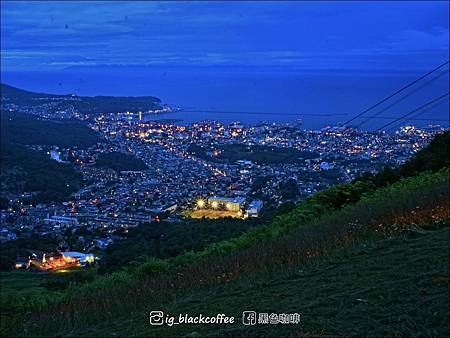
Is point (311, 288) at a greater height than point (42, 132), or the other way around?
point (42, 132)

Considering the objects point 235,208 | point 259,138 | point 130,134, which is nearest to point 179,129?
point 130,134

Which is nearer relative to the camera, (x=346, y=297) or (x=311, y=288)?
(x=346, y=297)

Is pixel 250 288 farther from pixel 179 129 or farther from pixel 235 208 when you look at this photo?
pixel 179 129

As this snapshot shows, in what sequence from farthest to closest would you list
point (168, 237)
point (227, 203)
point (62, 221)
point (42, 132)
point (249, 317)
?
point (42, 132), point (62, 221), point (227, 203), point (168, 237), point (249, 317)

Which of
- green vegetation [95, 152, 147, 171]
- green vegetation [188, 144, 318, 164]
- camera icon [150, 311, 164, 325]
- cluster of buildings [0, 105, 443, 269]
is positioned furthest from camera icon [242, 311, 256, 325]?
green vegetation [95, 152, 147, 171]

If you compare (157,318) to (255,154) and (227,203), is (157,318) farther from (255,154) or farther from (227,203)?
(255,154)

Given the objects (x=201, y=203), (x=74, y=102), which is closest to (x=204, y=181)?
(x=201, y=203)

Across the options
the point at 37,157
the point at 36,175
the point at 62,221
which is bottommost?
the point at 62,221
